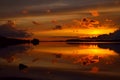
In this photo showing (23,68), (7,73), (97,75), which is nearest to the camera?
(97,75)

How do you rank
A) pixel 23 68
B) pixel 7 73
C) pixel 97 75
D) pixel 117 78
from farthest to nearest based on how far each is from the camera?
pixel 23 68 < pixel 7 73 < pixel 97 75 < pixel 117 78

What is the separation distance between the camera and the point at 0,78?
28.9m

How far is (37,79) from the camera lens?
2822 centimetres

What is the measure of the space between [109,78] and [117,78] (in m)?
0.75

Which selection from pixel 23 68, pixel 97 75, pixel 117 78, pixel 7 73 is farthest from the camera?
pixel 23 68

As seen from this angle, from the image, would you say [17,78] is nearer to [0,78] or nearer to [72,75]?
[0,78]

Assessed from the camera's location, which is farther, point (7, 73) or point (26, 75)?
point (7, 73)

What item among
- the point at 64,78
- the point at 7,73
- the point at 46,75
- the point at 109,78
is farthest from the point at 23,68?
the point at 109,78

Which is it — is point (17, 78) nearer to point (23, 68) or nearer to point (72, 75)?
point (72, 75)

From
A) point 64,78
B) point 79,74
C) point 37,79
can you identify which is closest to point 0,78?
point 37,79

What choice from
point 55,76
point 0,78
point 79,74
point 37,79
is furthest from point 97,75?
point 0,78

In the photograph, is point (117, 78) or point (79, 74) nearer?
point (117, 78)

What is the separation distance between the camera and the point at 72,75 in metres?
30.8

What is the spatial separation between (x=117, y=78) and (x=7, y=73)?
476 inches
